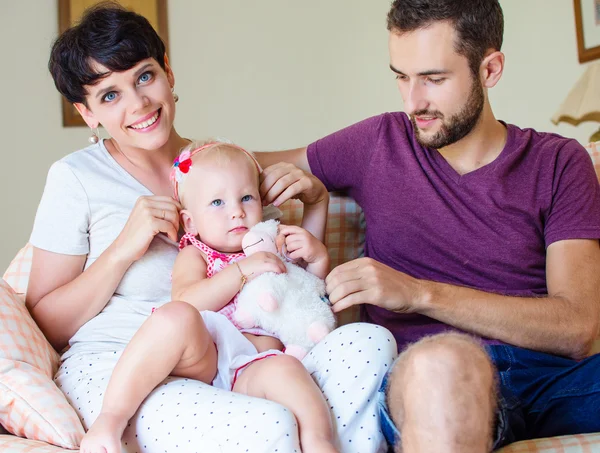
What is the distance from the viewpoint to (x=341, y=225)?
2109mm

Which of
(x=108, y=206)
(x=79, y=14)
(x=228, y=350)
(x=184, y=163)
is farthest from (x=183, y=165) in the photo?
(x=79, y=14)

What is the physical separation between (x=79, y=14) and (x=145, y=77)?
2.14 meters

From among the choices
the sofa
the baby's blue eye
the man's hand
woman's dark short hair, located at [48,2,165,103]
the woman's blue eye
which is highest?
woman's dark short hair, located at [48,2,165,103]

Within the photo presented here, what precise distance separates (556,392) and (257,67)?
2905mm

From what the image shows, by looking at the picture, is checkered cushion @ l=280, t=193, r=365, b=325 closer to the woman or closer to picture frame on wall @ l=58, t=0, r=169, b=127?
the woman

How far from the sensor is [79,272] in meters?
1.78

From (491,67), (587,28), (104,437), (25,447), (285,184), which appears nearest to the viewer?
(104,437)

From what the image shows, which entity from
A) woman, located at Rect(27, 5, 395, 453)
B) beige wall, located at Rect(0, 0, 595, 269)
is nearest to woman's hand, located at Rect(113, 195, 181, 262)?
woman, located at Rect(27, 5, 395, 453)

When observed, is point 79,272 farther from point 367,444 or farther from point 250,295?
point 367,444

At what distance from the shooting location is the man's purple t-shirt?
1.74 m

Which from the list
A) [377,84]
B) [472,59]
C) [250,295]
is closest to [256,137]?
[377,84]

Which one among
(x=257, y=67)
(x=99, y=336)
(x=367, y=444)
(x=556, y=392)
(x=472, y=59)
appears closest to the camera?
(x=367, y=444)

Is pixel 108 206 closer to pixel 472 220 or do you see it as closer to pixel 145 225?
pixel 145 225

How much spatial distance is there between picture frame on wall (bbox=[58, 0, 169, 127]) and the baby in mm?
2215
